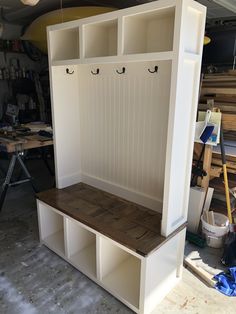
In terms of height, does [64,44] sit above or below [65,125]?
above

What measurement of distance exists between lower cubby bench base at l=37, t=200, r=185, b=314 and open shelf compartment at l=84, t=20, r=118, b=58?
1.29 meters

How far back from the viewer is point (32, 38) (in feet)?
14.3

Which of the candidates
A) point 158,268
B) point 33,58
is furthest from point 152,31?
point 33,58

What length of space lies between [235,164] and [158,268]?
1.29 m

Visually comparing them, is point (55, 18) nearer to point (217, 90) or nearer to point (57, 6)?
point (57, 6)

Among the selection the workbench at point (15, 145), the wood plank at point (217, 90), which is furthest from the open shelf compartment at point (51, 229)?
the wood plank at point (217, 90)

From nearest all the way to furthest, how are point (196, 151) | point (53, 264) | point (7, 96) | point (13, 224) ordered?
point (53, 264) < point (196, 151) < point (13, 224) < point (7, 96)

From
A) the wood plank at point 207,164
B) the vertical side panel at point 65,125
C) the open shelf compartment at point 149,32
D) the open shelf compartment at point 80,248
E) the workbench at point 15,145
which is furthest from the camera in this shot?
the workbench at point 15,145

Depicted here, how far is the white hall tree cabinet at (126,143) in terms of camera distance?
1.61 meters

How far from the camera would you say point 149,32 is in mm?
1819

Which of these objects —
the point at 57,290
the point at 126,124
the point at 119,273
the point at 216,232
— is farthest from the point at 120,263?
the point at 126,124

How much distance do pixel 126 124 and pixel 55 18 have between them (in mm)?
2406

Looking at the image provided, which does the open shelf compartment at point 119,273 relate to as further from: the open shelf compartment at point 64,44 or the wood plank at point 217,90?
the wood plank at point 217,90

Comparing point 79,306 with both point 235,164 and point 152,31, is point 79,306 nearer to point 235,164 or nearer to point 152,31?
point 235,164
